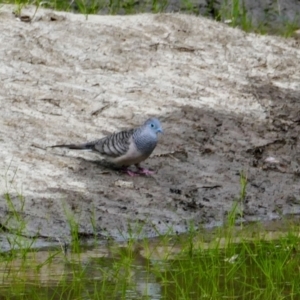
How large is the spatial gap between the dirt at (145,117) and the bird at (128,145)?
13cm

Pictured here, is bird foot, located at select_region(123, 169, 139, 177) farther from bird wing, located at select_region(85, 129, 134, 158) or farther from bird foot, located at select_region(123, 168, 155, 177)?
bird wing, located at select_region(85, 129, 134, 158)

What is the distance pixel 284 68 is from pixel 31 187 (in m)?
4.15

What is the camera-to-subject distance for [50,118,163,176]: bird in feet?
28.8

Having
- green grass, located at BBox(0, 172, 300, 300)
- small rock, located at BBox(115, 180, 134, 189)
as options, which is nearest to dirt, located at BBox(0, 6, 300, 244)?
small rock, located at BBox(115, 180, 134, 189)

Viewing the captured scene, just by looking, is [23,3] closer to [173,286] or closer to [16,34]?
[16,34]

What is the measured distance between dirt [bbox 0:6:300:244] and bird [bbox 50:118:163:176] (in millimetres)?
135

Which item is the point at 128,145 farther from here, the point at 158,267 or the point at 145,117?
the point at 158,267

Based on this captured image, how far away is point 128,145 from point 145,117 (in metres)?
1.34

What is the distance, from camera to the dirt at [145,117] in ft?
27.2

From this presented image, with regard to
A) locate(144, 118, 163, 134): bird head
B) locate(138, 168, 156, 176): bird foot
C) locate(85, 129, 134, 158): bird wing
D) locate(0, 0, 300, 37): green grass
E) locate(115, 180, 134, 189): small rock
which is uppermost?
locate(0, 0, 300, 37): green grass

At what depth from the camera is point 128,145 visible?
28.9 feet

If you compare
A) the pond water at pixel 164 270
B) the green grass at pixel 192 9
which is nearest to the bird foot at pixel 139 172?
the pond water at pixel 164 270

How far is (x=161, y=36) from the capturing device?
38.1 feet

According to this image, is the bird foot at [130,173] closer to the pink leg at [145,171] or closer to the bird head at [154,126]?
the pink leg at [145,171]
